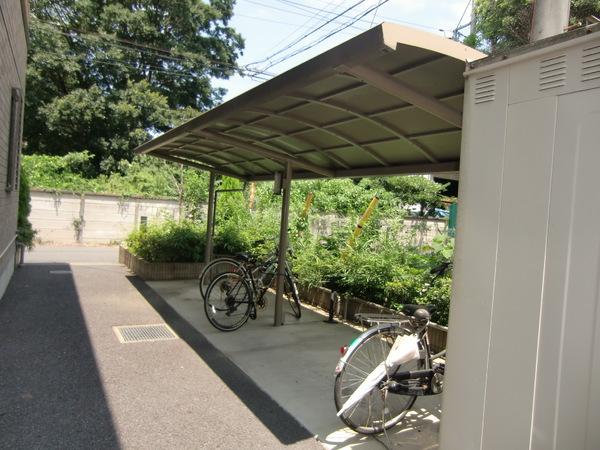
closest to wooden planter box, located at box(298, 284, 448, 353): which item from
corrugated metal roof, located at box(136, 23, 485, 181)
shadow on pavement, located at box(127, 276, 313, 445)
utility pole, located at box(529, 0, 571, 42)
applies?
corrugated metal roof, located at box(136, 23, 485, 181)

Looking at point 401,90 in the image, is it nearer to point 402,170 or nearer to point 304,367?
point 402,170

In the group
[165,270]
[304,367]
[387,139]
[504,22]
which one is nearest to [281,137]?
[387,139]

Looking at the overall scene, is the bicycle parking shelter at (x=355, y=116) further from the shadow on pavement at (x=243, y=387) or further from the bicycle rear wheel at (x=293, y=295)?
the shadow on pavement at (x=243, y=387)

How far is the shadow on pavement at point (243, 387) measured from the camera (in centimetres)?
330

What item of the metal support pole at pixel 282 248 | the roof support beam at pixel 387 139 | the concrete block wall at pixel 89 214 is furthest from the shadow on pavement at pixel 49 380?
the concrete block wall at pixel 89 214

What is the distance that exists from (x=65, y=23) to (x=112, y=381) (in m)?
25.0

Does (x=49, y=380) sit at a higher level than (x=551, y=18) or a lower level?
lower

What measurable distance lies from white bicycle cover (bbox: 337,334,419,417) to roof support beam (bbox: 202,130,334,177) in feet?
10.8

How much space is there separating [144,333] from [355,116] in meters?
3.55

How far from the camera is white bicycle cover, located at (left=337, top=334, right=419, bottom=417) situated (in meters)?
3.02

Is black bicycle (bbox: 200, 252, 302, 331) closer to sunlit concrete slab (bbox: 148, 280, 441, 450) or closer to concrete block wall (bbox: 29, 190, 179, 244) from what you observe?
sunlit concrete slab (bbox: 148, 280, 441, 450)

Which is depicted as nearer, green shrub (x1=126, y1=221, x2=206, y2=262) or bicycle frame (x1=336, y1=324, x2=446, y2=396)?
bicycle frame (x1=336, y1=324, x2=446, y2=396)

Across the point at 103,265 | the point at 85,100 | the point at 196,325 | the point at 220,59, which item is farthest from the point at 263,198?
the point at 220,59

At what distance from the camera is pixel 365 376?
3414mm
